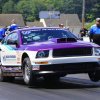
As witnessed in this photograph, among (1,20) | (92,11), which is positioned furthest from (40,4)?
(1,20)

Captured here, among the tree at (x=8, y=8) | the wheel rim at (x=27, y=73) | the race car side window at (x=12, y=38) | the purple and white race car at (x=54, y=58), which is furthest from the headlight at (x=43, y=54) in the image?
the tree at (x=8, y=8)

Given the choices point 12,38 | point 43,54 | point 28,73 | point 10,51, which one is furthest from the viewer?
point 12,38

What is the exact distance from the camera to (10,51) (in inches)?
362

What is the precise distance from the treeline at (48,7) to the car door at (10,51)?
13790cm

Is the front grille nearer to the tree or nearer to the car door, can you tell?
the car door

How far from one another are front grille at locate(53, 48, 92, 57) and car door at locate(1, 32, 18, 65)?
1458 millimetres

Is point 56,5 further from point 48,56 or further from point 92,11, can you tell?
point 48,56

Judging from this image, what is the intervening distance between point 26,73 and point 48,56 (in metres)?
0.83

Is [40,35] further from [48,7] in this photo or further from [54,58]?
[48,7]

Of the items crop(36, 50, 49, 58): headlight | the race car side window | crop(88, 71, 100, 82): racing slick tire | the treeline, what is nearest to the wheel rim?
crop(36, 50, 49, 58): headlight

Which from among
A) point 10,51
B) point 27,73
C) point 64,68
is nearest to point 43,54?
point 64,68

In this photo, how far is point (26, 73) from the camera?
8.31 m

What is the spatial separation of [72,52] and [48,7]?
142m

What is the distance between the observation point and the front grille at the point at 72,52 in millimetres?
7824
